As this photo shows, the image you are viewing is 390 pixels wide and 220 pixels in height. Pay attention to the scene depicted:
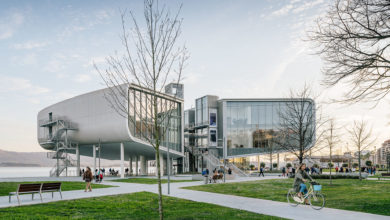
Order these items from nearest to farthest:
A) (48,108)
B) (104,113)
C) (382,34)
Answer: (382,34) < (104,113) < (48,108)

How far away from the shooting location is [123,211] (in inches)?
477

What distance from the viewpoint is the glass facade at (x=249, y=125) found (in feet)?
195

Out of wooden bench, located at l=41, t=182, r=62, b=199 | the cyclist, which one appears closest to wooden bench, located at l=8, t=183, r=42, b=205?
wooden bench, located at l=41, t=182, r=62, b=199

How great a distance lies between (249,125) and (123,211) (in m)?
49.5

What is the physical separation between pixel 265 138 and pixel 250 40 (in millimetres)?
44038

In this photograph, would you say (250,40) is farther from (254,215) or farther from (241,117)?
(241,117)

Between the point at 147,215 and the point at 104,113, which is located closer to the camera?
the point at 147,215

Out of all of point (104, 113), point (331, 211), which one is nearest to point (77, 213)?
point (331, 211)

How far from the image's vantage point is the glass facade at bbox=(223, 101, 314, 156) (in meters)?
59.6

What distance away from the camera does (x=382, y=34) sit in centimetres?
1081

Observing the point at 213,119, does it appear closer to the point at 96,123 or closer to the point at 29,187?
the point at 96,123

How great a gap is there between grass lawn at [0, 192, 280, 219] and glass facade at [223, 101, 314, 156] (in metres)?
46.2

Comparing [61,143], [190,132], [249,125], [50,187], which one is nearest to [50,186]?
[50,187]

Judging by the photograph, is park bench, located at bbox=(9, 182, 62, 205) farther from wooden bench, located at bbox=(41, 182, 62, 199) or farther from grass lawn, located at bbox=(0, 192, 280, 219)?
grass lawn, located at bbox=(0, 192, 280, 219)
